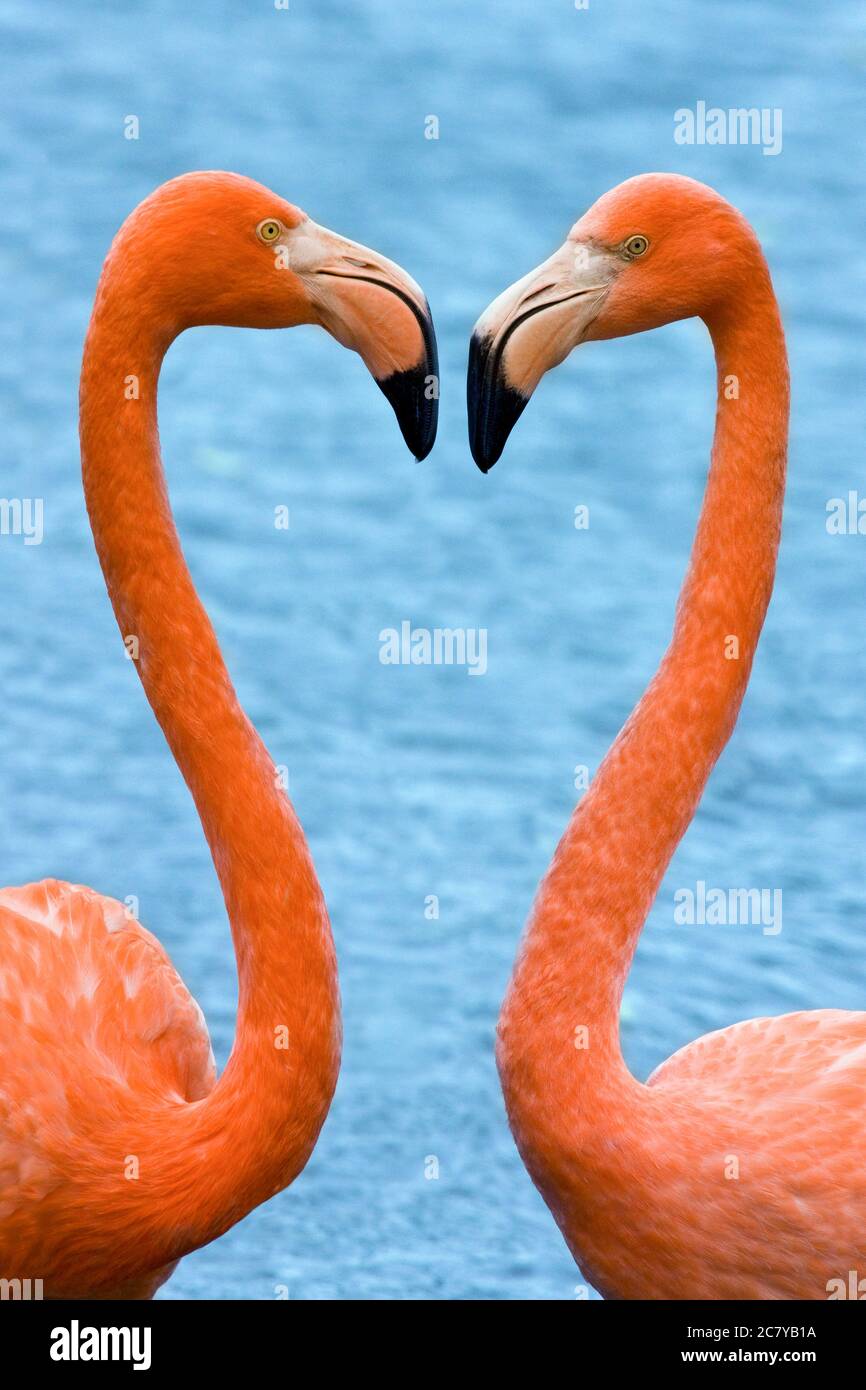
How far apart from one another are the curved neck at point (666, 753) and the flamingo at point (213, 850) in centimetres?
36

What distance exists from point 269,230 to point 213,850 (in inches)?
37.7

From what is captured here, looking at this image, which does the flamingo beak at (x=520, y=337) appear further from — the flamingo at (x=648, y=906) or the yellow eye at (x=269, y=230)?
the yellow eye at (x=269, y=230)

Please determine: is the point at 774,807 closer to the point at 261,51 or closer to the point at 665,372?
the point at 665,372

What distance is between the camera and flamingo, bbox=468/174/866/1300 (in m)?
3.24

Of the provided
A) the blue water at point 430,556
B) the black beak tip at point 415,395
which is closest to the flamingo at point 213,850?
the black beak tip at point 415,395

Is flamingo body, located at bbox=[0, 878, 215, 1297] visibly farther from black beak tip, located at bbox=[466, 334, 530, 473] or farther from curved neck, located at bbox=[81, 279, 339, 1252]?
black beak tip, located at bbox=[466, 334, 530, 473]

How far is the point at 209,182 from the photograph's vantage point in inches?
123

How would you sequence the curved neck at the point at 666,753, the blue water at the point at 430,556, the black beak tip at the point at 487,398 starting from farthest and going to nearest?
the blue water at the point at 430,556, the curved neck at the point at 666,753, the black beak tip at the point at 487,398

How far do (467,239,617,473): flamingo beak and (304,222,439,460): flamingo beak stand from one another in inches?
2.8

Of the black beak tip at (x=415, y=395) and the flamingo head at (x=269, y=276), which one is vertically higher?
the flamingo head at (x=269, y=276)

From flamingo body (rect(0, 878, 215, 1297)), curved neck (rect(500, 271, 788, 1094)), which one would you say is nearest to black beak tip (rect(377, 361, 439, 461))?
curved neck (rect(500, 271, 788, 1094))

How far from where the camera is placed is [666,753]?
11.3ft

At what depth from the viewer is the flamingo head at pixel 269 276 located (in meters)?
3.09

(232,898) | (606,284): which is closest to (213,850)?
(232,898)
